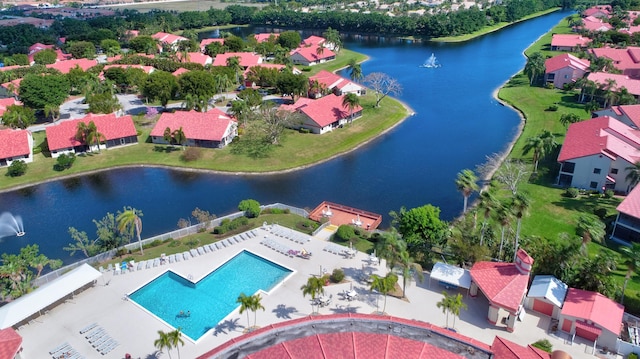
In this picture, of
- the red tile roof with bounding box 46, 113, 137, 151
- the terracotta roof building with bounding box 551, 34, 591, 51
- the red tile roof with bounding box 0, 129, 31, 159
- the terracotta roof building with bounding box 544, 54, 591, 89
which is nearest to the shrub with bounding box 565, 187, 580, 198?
the terracotta roof building with bounding box 544, 54, 591, 89

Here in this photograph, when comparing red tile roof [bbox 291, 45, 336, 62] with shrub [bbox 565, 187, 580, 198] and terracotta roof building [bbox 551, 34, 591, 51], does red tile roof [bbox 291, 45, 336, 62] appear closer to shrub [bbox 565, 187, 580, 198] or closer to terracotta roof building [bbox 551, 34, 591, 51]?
terracotta roof building [bbox 551, 34, 591, 51]

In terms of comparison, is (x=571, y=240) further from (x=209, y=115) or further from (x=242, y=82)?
(x=242, y=82)

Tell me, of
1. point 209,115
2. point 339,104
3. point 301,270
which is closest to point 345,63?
point 339,104

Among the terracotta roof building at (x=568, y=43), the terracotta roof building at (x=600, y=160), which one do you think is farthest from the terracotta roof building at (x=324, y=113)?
the terracotta roof building at (x=568, y=43)

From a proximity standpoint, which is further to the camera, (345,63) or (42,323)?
(345,63)

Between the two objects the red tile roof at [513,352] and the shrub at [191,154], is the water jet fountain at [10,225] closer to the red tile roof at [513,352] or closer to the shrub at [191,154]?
the shrub at [191,154]
